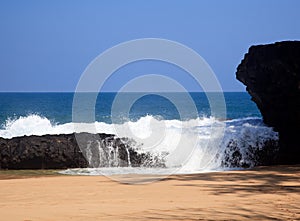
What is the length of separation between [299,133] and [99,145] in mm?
6511

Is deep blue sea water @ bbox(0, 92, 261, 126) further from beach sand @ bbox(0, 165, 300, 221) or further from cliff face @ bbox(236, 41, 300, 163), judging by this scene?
beach sand @ bbox(0, 165, 300, 221)

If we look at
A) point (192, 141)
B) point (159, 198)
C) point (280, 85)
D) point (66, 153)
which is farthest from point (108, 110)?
point (159, 198)

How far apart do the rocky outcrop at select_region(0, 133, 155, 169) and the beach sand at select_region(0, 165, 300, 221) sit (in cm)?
345

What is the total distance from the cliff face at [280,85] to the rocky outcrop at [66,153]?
4.38m

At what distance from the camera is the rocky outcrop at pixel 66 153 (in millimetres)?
16641

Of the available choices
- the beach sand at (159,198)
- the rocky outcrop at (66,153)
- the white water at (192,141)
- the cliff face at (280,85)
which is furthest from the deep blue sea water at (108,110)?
the beach sand at (159,198)

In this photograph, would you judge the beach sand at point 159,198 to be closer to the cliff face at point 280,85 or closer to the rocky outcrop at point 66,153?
the rocky outcrop at point 66,153

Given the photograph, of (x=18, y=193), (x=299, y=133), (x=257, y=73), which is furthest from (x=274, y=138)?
(x=18, y=193)

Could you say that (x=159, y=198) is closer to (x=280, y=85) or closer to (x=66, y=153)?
(x=66, y=153)

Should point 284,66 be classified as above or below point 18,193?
above

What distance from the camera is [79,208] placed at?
29.9 feet

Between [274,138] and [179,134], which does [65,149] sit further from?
[274,138]

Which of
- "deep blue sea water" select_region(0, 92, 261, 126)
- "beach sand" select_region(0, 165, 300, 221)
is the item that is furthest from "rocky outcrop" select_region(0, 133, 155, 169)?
"deep blue sea water" select_region(0, 92, 261, 126)

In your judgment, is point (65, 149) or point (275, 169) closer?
point (275, 169)
